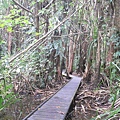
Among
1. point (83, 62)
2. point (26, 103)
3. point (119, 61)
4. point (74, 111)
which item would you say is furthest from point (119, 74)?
point (83, 62)

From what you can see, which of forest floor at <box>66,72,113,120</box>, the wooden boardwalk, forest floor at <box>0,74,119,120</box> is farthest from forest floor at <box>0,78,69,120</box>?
forest floor at <box>66,72,113,120</box>

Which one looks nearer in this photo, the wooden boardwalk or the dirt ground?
the wooden boardwalk

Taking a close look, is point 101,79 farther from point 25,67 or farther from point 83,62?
point 83,62

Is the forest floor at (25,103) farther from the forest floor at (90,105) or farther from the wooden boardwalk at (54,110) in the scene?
the forest floor at (90,105)

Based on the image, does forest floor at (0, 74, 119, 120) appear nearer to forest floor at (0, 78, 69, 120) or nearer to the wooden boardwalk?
forest floor at (0, 78, 69, 120)

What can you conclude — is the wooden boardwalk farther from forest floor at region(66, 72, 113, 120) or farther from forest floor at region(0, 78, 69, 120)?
forest floor at region(0, 78, 69, 120)

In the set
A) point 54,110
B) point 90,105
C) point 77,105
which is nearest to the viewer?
point 54,110

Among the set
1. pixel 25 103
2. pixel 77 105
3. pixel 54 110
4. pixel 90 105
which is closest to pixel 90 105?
pixel 90 105

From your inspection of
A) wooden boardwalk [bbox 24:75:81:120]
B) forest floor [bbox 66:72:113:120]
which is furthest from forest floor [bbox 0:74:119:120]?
wooden boardwalk [bbox 24:75:81:120]

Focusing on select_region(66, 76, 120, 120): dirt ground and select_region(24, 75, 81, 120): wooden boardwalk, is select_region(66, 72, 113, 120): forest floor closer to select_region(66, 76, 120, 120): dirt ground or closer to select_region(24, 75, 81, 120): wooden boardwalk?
select_region(66, 76, 120, 120): dirt ground

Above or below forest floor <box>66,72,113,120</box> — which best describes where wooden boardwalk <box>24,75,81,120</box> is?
above

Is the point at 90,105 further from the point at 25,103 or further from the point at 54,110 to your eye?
the point at 25,103

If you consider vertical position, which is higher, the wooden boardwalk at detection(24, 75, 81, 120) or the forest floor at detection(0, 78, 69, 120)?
the wooden boardwalk at detection(24, 75, 81, 120)

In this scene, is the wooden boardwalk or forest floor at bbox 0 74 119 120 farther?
forest floor at bbox 0 74 119 120
